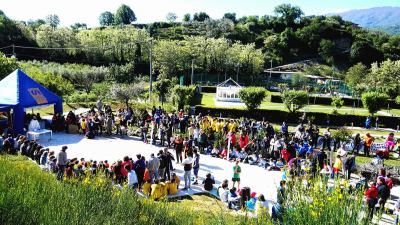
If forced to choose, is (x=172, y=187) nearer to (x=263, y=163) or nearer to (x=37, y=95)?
(x=263, y=163)

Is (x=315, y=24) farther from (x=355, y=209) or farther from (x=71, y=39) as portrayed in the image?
(x=355, y=209)

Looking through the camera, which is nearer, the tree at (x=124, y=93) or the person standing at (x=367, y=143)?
the person standing at (x=367, y=143)

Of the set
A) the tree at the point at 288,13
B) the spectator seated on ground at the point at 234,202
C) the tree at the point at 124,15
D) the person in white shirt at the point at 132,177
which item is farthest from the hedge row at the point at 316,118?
the tree at the point at 124,15

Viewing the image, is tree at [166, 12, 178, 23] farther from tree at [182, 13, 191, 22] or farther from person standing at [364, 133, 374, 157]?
person standing at [364, 133, 374, 157]

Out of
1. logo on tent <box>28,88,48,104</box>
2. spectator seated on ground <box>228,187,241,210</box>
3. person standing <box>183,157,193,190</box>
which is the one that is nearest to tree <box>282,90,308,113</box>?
logo on tent <box>28,88,48,104</box>

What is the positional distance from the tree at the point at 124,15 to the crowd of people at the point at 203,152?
116535mm

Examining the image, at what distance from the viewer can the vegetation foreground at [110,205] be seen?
5398 millimetres

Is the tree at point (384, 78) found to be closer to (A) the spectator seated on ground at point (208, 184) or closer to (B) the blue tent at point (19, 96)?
(B) the blue tent at point (19, 96)

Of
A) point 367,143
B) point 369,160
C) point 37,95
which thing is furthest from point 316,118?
point 37,95

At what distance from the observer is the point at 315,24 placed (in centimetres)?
10856

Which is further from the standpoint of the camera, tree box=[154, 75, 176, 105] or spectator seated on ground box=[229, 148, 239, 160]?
tree box=[154, 75, 176, 105]

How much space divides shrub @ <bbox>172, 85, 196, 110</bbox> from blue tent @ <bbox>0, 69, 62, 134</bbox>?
33.6ft

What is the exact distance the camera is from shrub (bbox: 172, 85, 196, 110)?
29.7m

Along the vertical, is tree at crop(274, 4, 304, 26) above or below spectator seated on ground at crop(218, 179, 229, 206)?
above
